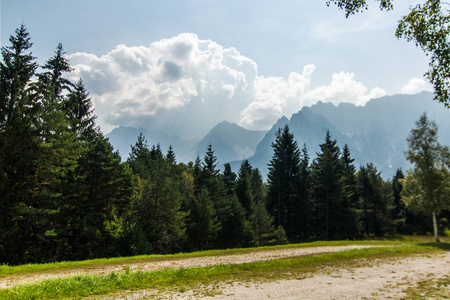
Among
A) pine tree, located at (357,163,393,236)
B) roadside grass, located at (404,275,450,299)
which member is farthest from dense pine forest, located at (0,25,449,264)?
roadside grass, located at (404,275,450,299)

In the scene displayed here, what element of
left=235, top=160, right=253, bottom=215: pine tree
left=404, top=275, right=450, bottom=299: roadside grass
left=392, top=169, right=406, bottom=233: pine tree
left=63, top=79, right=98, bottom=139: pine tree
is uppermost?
left=63, top=79, right=98, bottom=139: pine tree

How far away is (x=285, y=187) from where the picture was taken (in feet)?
176

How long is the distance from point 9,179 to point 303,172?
163 feet

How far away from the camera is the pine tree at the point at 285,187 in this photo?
174 feet

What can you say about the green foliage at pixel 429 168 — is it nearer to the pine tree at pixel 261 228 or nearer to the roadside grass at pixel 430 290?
the pine tree at pixel 261 228

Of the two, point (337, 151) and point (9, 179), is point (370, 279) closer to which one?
point (9, 179)

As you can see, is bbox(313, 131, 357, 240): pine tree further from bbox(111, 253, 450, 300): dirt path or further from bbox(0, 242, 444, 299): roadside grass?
bbox(111, 253, 450, 300): dirt path

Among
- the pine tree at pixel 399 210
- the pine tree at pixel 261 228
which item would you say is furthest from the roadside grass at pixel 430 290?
the pine tree at pixel 399 210

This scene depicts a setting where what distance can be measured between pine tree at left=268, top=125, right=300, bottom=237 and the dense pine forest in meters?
0.22

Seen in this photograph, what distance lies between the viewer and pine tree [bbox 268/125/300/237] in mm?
53000

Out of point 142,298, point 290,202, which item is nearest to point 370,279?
point 142,298

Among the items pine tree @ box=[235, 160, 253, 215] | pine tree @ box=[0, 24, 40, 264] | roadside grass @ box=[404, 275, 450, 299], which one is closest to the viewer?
roadside grass @ box=[404, 275, 450, 299]

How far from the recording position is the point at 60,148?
2178cm

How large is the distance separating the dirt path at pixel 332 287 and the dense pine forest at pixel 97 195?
17753 millimetres
